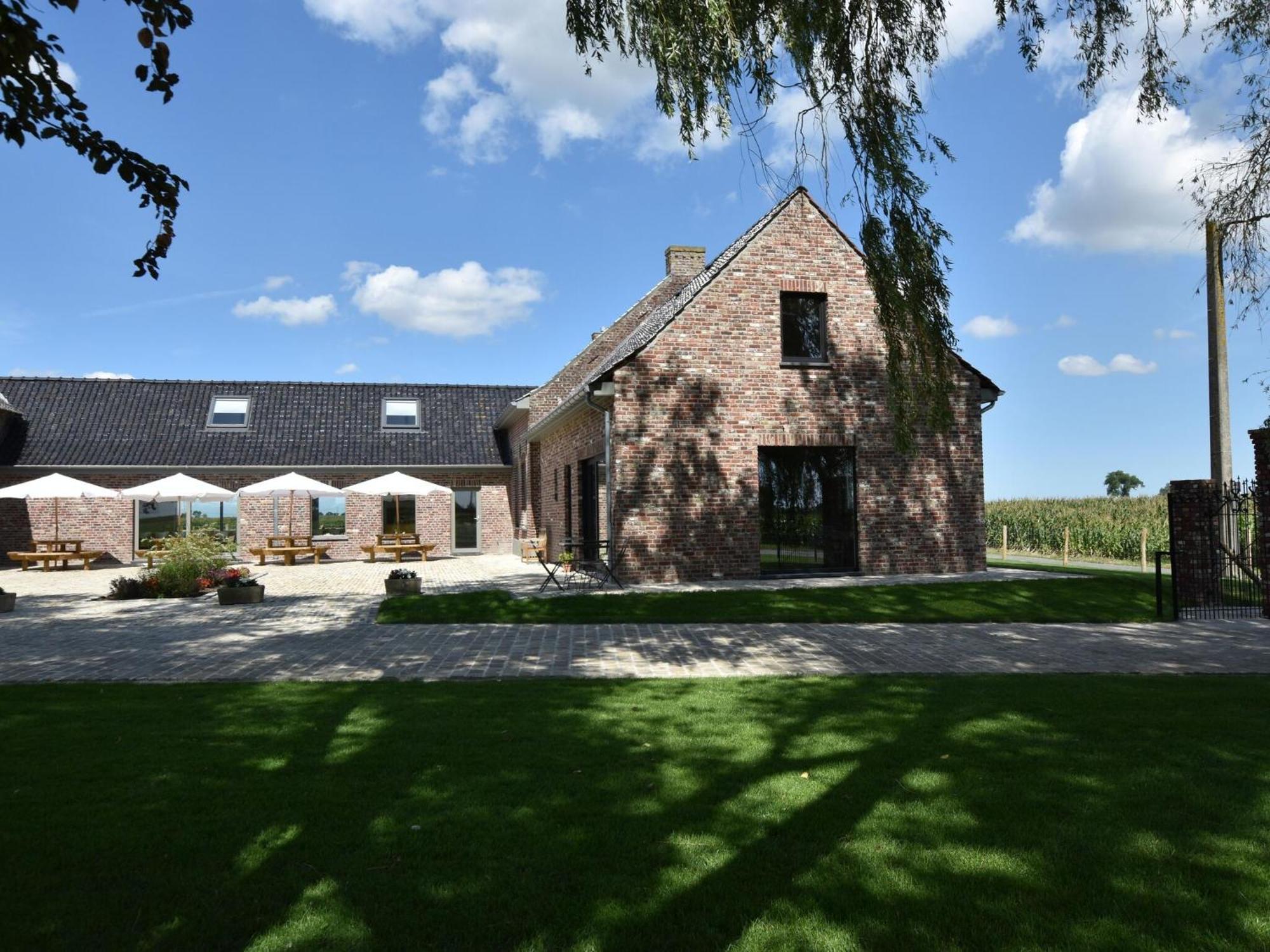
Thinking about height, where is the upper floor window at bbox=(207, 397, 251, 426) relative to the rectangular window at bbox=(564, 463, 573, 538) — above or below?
above

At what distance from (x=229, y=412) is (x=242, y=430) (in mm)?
1029

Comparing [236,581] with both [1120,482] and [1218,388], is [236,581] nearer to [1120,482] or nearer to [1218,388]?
[1218,388]

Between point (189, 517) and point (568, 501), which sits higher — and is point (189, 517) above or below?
below

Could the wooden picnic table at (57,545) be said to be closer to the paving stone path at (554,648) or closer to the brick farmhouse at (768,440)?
the paving stone path at (554,648)

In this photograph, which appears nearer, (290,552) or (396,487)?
(396,487)

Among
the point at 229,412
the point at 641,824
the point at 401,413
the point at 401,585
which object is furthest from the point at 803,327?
the point at 229,412

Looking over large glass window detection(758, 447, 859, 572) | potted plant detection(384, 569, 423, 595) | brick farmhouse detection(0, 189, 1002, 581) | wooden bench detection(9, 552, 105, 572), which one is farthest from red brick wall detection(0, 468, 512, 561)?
large glass window detection(758, 447, 859, 572)

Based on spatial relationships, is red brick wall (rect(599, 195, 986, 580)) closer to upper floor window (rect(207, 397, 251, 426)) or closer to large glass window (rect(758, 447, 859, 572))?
large glass window (rect(758, 447, 859, 572))

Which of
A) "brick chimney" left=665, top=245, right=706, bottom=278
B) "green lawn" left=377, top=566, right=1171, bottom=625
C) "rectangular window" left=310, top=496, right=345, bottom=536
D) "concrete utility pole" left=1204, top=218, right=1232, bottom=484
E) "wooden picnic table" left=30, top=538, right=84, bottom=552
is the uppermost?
"brick chimney" left=665, top=245, right=706, bottom=278

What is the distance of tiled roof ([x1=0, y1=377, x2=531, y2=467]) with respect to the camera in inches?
976

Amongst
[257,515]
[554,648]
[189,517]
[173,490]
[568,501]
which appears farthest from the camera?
[257,515]

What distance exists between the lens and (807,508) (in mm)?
15969

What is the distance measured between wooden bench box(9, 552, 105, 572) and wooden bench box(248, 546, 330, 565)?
383 cm

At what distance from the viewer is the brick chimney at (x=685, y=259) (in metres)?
22.8
